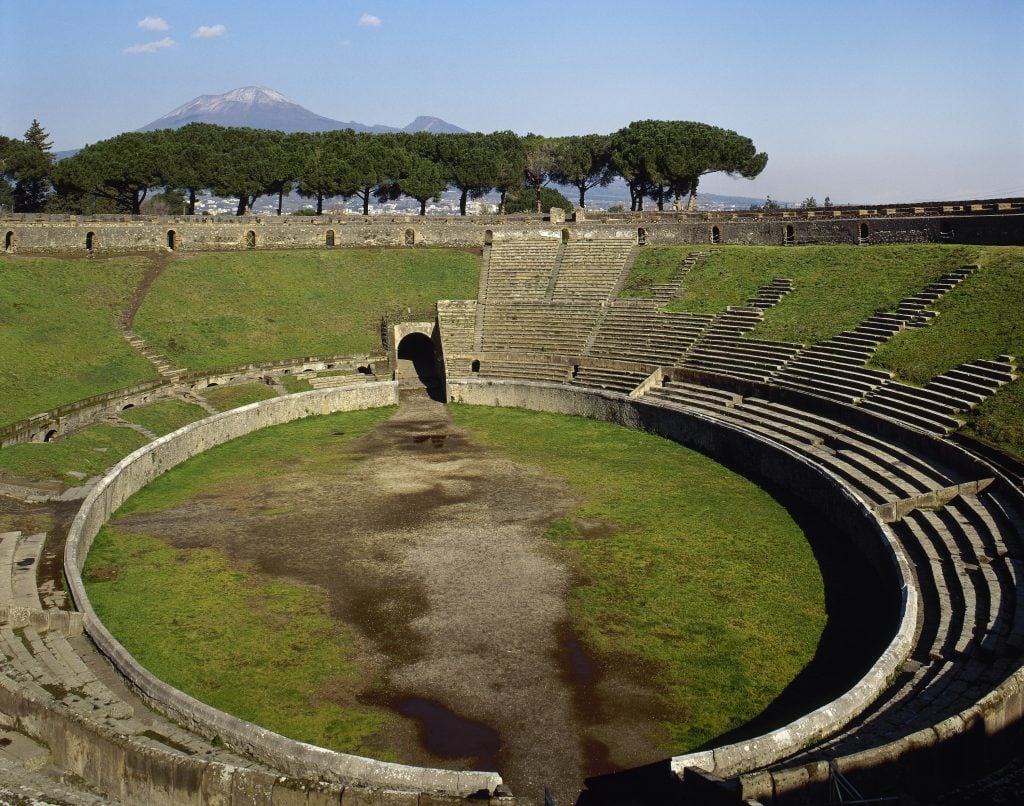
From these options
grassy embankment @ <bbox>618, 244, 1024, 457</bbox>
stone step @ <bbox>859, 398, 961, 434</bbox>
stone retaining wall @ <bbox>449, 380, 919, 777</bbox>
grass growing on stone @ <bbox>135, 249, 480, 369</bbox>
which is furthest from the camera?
grass growing on stone @ <bbox>135, 249, 480, 369</bbox>

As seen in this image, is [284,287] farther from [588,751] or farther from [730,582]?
[588,751]

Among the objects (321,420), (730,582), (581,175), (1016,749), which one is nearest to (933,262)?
(730,582)

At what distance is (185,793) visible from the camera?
13.7m

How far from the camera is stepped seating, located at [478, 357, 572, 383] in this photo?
45.7 meters

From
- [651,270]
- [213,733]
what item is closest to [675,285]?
[651,270]

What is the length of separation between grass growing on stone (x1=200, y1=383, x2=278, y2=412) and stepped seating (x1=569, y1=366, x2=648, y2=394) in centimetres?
1427

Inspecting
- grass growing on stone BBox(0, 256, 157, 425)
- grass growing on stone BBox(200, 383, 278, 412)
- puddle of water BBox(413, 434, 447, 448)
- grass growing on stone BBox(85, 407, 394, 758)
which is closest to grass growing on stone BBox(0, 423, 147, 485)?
grass growing on stone BBox(85, 407, 394, 758)

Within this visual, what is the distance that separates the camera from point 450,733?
17281mm

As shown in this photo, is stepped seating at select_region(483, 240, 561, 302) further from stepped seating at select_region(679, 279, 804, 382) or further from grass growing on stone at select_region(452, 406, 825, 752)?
grass growing on stone at select_region(452, 406, 825, 752)

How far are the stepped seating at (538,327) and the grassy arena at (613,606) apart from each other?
1502 cm

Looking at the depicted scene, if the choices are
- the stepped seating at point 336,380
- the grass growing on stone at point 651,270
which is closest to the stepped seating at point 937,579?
the grass growing on stone at point 651,270

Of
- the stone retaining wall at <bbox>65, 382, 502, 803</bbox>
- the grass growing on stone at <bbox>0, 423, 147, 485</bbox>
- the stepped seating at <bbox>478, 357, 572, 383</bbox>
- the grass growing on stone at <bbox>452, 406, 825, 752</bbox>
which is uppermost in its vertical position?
the stepped seating at <bbox>478, 357, 572, 383</bbox>

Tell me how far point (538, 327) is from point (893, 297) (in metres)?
17.5

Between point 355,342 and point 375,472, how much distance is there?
648 inches
